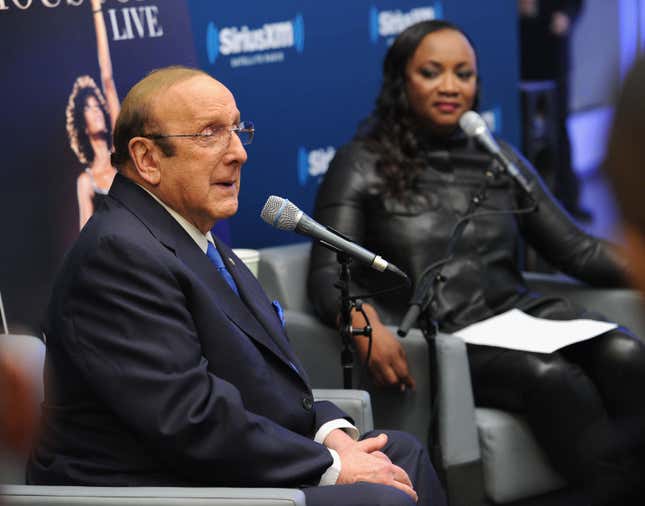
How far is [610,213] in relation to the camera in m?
1.08

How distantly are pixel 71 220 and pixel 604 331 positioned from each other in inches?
68.0

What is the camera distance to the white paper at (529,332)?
11.4ft

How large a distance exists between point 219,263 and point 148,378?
1.68ft

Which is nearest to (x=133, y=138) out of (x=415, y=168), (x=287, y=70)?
(x=415, y=168)

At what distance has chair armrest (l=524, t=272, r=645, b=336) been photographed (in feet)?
12.9

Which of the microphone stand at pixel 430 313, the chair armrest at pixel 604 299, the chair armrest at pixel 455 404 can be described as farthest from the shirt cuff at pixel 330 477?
the chair armrest at pixel 604 299

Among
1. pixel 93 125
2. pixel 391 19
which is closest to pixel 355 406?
pixel 93 125

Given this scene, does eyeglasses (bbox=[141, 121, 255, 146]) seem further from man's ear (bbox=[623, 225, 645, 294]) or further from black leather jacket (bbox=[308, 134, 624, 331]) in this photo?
man's ear (bbox=[623, 225, 645, 294])

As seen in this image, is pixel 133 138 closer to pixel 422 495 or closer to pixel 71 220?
pixel 71 220

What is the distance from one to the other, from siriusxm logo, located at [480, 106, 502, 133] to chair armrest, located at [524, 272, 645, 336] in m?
1.47

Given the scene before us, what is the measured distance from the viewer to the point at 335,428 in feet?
8.79

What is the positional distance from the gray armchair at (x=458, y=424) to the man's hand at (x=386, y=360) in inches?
1.9

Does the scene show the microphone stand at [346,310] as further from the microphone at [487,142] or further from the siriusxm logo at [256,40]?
the siriusxm logo at [256,40]

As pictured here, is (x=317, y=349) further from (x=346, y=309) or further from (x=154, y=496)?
(x=154, y=496)
